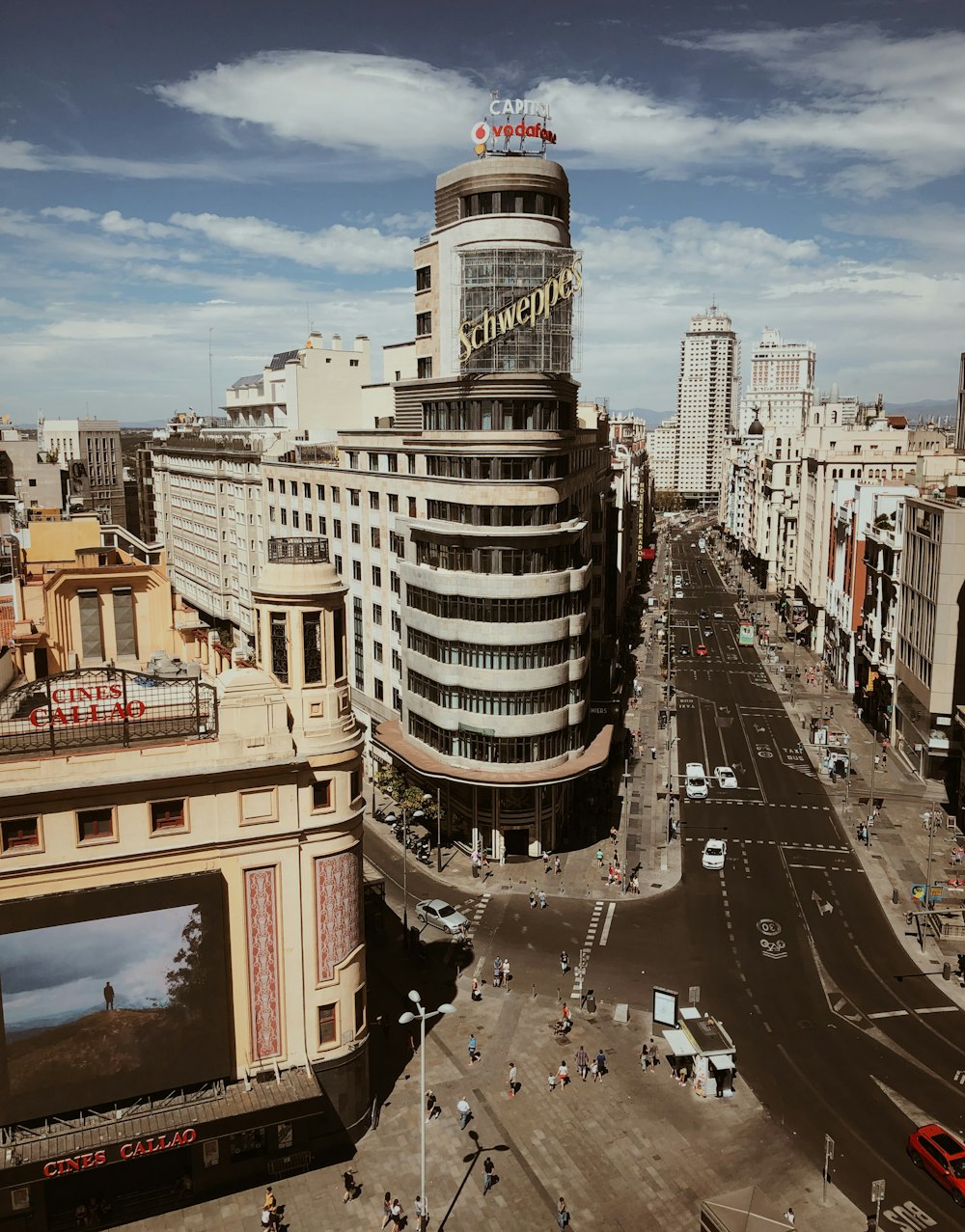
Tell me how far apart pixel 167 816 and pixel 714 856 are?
4837cm

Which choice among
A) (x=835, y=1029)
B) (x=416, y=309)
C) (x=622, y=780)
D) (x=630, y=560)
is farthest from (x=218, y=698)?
(x=630, y=560)

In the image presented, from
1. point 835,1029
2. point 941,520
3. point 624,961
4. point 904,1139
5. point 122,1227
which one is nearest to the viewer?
point 122,1227

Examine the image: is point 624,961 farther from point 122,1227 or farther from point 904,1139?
point 122,1227

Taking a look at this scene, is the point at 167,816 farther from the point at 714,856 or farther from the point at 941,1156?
the point at 714,856

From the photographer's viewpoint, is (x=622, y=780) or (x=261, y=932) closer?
(x=261, y=932)

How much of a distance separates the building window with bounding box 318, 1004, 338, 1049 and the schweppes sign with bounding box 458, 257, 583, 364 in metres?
48.4

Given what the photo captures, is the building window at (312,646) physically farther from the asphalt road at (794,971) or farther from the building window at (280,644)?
the asphalt road at (794,971)

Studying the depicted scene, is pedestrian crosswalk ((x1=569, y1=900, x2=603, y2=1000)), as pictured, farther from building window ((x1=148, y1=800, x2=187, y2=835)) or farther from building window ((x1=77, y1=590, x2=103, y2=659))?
building window ((x1=77, y1=590, x2=103, y2=659))

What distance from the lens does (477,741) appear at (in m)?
72.5

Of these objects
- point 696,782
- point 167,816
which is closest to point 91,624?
point 167,816

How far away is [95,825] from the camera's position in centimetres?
3744

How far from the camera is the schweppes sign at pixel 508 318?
7219 centimetres

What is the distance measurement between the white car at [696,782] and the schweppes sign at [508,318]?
4597cm

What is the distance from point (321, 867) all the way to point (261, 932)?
3.62 meters
